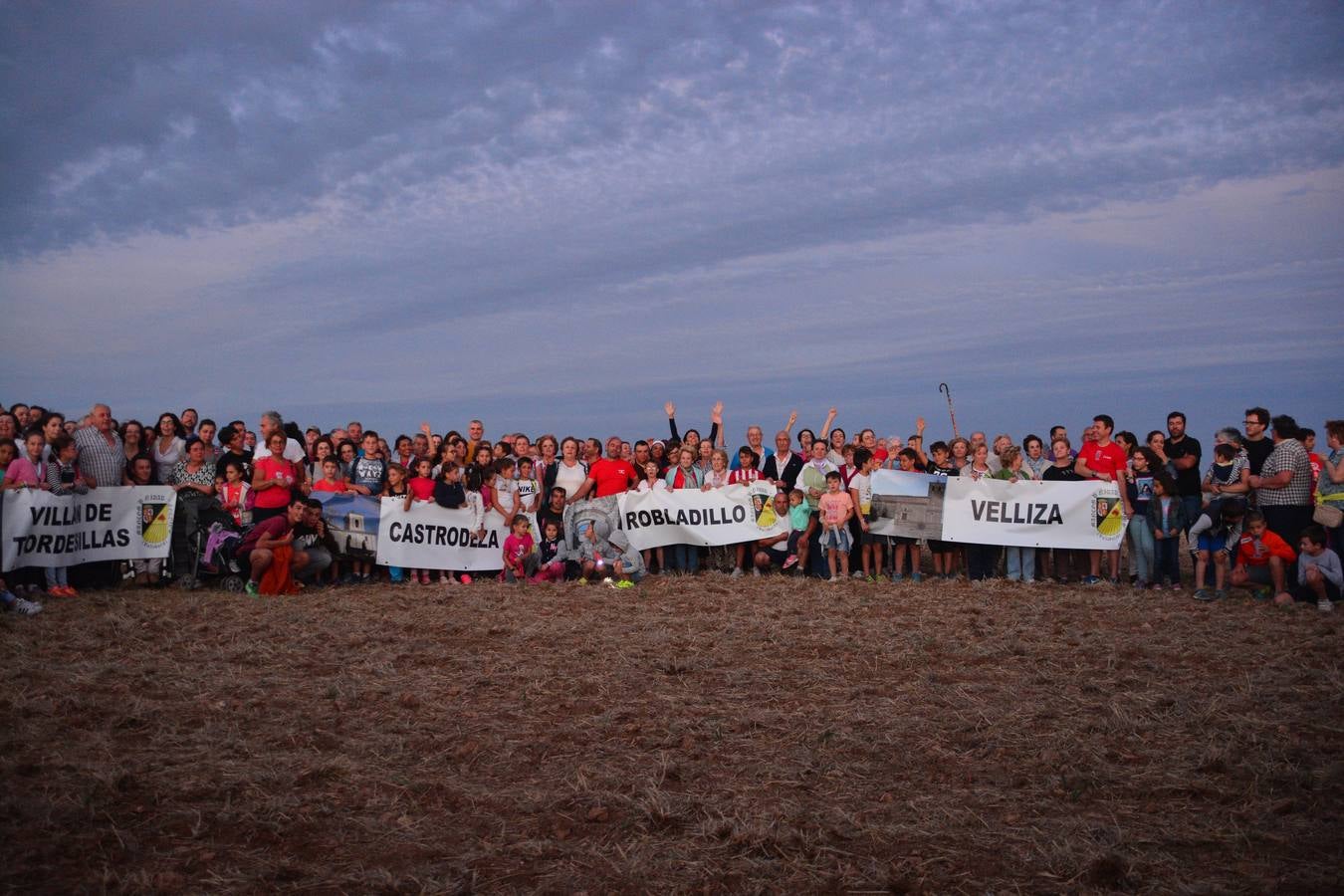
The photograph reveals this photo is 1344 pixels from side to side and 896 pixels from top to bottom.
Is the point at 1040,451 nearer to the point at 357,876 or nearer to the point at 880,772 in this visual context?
the point at 880,772

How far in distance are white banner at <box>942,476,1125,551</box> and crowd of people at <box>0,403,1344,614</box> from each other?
0.70ft

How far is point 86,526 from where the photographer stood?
450 inches

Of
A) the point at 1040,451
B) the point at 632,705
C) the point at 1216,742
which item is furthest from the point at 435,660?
the point at 1040,451

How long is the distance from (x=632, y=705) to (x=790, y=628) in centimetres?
284

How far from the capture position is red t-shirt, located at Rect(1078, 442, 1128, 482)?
1204 centimetres

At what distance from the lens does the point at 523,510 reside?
43.0 ft

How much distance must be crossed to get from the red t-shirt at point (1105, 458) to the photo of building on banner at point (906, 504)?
1.78 m

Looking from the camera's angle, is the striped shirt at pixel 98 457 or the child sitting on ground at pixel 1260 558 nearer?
the child sitting on ground at pixel 1260 558

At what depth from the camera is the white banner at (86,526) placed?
10688mm

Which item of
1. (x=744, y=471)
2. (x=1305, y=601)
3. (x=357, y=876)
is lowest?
(x=357, y=876)

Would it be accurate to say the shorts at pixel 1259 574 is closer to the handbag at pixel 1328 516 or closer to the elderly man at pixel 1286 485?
the elderly man at pixel 1286 485

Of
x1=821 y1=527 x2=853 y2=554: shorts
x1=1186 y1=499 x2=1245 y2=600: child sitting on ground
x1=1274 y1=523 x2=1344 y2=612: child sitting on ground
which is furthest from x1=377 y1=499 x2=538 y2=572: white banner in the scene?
x1=1274 y1=523 x2=1344 y2=612: child sitting on ground

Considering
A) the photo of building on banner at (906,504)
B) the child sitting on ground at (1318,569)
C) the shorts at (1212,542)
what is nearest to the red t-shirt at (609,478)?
the photo of building on banner at (906,504)

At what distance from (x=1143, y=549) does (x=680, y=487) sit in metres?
5.80
